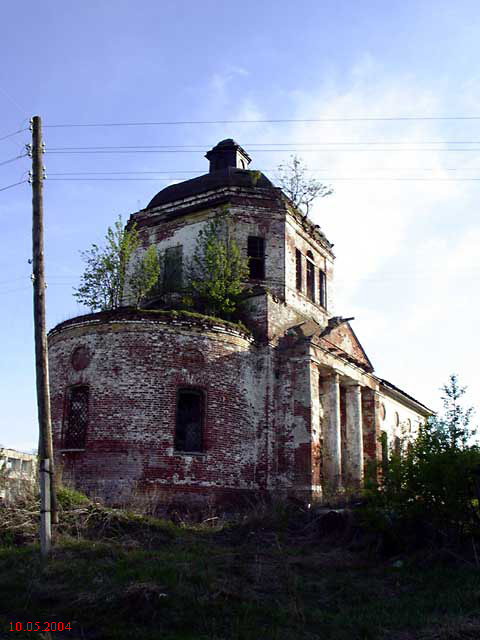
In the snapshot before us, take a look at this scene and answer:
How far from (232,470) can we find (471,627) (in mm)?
10119

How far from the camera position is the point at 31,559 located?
11.8 metres

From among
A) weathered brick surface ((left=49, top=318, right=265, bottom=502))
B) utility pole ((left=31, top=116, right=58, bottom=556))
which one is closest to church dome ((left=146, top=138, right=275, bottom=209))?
weathered brick surface ((left=49, top=318, right=265, bottom=502))

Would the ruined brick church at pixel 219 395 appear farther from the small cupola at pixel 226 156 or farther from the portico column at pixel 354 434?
the small cupola at pixel 226 156

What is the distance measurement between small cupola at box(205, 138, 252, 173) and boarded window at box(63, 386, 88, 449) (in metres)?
11.4

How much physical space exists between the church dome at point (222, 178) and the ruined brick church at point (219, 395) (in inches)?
25.3

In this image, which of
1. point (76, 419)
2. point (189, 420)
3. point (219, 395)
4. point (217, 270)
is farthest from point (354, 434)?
point (76, 419)

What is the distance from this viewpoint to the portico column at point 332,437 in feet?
65.5

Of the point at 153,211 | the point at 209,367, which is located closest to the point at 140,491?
the point at 209,367

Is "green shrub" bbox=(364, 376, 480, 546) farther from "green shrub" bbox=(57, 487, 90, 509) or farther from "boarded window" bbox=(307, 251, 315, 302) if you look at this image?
"boarded window" bbox=(307, 251, 315, 302)

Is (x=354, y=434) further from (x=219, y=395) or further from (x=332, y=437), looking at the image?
(x=219, y=395)

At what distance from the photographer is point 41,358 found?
1288 centimetres

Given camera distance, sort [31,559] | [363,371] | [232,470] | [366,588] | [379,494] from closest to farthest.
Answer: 1. [366,588]
2. [31,559]
3. [379,494]
4. [232,470]
5. [363,371]

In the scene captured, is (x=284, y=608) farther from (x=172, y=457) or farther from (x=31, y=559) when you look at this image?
(x=172, y=457)

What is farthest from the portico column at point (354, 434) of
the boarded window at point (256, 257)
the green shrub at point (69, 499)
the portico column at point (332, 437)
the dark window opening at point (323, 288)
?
the green shrub at point (69, 499)
